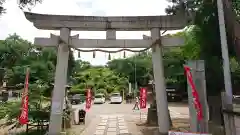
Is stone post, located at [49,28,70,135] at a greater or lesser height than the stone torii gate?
lesser

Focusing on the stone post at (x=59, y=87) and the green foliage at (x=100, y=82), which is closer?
the stone post at (x=59, y=87)

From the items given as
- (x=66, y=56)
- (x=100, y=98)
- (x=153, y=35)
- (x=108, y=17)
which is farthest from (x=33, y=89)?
(x=100, y=98)

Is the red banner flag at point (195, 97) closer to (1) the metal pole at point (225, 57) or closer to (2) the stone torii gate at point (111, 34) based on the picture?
(1) the metal pole at point (225, 57)

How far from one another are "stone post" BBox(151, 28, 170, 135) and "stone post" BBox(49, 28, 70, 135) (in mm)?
3952

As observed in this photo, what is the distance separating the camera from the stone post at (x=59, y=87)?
10.6 meters

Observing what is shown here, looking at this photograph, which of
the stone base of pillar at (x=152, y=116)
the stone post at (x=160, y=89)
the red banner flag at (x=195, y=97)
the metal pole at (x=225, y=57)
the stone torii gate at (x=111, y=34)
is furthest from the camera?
the stone base of pillar at (x=152, y=116)

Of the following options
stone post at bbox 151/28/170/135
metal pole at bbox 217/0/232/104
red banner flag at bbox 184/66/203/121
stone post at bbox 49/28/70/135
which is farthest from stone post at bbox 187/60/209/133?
stone post at bbox 49/28/70/135

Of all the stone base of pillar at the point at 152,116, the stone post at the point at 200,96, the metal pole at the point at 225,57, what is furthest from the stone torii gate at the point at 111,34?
the stone base of pillar at the point at 152,116

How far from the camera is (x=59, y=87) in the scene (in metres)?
10.8

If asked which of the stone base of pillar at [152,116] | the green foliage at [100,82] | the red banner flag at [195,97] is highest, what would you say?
the green foliage at [100,82]

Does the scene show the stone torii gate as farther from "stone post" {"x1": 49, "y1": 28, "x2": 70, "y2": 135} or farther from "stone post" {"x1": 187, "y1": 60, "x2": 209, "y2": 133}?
"stone post" {"x1": 187, "y1": 60, "x2": 209, "y2": 133}

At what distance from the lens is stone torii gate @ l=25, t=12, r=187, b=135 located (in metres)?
11.0

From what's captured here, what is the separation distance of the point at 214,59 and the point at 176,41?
76.8 inches

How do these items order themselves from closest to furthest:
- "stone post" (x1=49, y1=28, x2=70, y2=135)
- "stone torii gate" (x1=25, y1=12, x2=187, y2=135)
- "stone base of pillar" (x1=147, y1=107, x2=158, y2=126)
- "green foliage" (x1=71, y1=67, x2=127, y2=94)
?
"stone post" (x1=49, y1=28, x2=70, y2=135), "stone torii gate" (x1=25, y1=12, x2=187, y2=135), "stone base of pillar" (x1=147, y1=107, x2=158, y2=126), "green foliage" (x1=71, y1=67, x2=127, y2=94)
